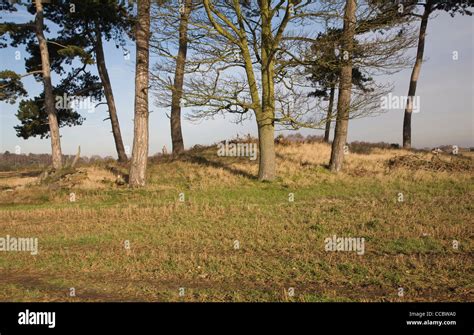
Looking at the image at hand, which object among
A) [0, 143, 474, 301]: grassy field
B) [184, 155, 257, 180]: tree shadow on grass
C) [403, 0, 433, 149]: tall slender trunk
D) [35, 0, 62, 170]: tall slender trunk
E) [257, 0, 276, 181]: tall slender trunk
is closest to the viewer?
[0, 143, 474, 301]: grassy field

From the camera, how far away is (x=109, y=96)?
22953 millimetres

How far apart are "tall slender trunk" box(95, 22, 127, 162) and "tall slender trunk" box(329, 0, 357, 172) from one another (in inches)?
534

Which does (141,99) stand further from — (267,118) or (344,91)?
(344,91)

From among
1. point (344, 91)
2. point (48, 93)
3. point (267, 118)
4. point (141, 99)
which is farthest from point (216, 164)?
point (48, 93)

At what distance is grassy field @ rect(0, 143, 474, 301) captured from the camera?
5.05m

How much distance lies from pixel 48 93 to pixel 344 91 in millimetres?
15571

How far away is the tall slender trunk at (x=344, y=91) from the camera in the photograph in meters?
13.9

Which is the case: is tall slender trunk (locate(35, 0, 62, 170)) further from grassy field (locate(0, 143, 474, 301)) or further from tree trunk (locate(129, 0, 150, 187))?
tree trunk (locate(129, 0, 150, 187))

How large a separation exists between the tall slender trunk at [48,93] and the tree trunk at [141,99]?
22.0 feet

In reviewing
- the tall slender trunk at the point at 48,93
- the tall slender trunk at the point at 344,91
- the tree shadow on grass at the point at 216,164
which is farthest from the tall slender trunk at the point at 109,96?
the tall slender trunk at the point at 344,91

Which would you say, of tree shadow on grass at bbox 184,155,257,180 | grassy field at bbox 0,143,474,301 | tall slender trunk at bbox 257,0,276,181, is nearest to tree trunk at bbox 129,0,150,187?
grassy field at bbox 0,143,474,301

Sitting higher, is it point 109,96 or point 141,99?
point 109,96

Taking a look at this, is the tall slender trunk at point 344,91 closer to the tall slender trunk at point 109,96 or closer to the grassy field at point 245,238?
the grassy field at point 245,238

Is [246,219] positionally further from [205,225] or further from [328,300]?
[328,300]
